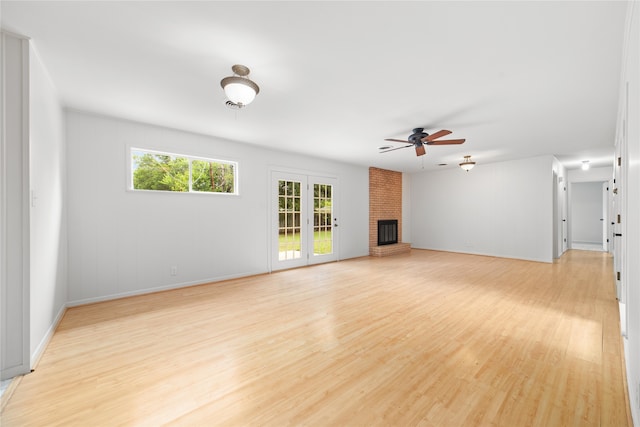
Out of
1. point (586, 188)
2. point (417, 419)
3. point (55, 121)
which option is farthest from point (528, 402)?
point (586, 188)

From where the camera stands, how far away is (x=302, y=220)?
6.03 metres

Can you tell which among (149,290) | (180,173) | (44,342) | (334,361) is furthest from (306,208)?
(44,342)

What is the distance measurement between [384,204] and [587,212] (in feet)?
26.2

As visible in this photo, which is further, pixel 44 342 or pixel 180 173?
pixel 180 173

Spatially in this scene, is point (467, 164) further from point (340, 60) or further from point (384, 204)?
point (340, 60)

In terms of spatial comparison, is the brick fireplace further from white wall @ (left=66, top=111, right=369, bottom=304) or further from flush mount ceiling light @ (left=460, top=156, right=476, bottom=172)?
white wall @ (left=66, top=111, right=369, bottom=304)

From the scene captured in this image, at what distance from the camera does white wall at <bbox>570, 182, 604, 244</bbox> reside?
31.8 ft

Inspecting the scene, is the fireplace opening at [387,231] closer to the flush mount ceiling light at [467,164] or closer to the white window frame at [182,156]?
the flush mount ceiling light at [467,164]

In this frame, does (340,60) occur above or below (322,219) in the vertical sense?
above

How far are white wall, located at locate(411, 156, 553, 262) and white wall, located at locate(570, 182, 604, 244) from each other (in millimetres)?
4887

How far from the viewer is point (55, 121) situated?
2.97 m

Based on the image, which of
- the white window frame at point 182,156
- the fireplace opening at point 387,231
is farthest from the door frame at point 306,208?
the fireplace opening at point 387,231

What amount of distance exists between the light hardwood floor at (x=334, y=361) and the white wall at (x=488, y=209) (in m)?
2.85

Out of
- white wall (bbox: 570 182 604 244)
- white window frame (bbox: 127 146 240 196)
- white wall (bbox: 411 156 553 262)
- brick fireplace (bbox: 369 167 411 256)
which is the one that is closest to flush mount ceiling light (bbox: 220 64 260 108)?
white window frame (bbox: 127 146 240 196)
